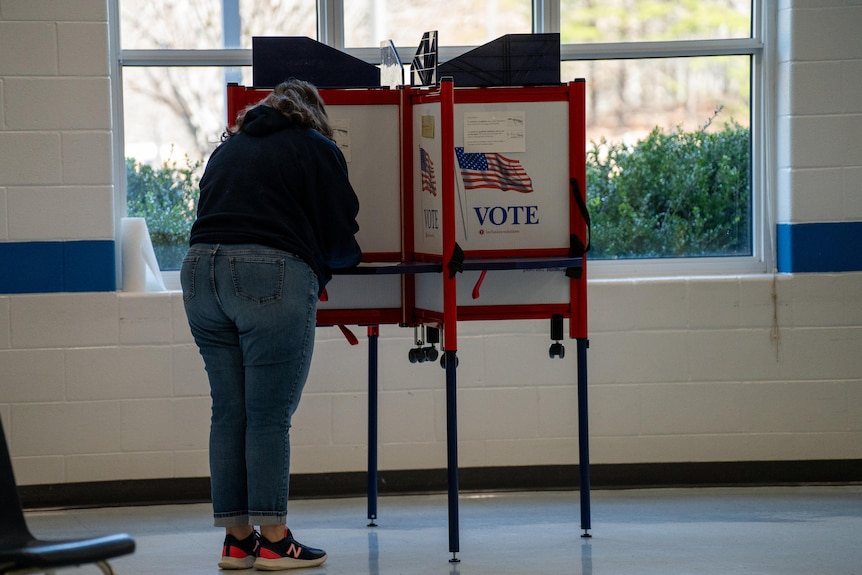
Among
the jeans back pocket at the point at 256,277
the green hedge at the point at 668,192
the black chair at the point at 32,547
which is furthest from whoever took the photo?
the green hedge at the point at 668,192

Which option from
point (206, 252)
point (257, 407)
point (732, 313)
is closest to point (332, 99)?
point (206, 252)

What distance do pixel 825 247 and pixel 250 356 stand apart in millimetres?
2305

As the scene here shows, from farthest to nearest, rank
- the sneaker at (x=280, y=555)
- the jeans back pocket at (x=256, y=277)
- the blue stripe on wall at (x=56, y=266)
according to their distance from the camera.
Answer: the blue stripe on wall at (x=56, y=266), the sneaker at (x=280, y=555), the jeans back pocket at (x=256, y=277)

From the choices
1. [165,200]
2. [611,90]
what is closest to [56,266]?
[165,200]

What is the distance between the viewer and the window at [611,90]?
402cm

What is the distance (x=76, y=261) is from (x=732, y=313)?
2427mm

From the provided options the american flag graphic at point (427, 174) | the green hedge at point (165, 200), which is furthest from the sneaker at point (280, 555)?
the green hedge at point (165, 200)

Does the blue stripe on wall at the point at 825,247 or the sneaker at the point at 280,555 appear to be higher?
the blue stripe on wall at the point at 825,247

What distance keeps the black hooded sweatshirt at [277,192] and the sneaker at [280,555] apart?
2.57 ft

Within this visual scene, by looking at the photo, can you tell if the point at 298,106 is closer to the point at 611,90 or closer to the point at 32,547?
the point at 32,547

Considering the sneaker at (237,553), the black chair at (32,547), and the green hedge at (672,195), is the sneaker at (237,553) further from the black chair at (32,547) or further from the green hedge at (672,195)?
the green hedge at (672,195)

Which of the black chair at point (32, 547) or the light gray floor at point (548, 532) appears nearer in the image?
the black chair at point (32, 547)

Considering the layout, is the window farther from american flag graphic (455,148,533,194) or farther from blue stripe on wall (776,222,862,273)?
american flag graphic (455,148,533,194)

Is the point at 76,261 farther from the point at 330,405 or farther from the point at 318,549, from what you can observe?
the point at 318,549
